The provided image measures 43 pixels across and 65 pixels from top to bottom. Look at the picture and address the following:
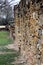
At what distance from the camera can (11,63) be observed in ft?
24.3

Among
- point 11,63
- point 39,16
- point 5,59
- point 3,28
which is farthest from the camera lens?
point 3,28

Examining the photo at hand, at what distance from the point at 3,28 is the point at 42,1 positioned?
1828 centimetres

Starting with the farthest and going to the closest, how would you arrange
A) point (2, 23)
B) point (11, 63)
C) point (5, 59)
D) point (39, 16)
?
point (2, 23)
point (5, 59)
point (11, 63)
point (39, 16)

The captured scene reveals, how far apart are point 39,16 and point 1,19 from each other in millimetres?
22062

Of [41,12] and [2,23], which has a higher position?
[41,12]

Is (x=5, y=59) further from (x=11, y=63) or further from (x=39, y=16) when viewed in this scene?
(x=39, y=16)

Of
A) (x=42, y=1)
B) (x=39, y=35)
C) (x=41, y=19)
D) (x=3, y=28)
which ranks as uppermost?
(x=42, y=1)

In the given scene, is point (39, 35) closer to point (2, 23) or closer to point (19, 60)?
point (19, 60)

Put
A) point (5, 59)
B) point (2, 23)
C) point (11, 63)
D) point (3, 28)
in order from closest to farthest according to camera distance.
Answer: point (11, 63) → point (5, 59) → point (3, 28) → point (2, 23)

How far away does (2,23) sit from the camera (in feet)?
85.7

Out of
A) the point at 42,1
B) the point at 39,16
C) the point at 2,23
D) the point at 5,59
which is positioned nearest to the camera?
the point at 42,1

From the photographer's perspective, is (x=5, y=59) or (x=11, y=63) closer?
(x=11, y=63)

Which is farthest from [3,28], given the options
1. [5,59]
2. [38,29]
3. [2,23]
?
[38,29]

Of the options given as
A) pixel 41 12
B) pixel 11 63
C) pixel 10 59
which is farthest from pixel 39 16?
pixel 10 59
